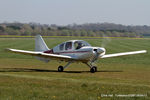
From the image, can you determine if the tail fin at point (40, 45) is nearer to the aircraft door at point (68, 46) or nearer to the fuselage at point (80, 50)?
the fuselage at point (80, 50)

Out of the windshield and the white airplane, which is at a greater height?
the windshield

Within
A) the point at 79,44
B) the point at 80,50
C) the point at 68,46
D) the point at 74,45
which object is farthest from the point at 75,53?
the point at 68,46

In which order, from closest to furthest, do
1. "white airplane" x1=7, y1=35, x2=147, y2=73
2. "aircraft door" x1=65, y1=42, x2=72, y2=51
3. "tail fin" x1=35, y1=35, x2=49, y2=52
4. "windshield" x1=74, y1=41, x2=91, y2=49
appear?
"white airplane" x1=7, y1=35, x2=147, y2=73 → "windshield" x1=74, y1=41, x2=91, y2=49 → "aircraft door" x1=65, y1=42, x2=72, y2=51 → "tail fin" x1=35, y1=35, x2=49, y2=52

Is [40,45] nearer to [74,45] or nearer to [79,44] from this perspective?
[74,45]

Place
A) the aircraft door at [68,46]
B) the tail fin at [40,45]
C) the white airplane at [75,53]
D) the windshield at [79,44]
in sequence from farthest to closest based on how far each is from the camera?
the tail fin at [40,45] → the aircraft door at [68,46] → the windshield at [79,44] → the white airplane at [75,53]

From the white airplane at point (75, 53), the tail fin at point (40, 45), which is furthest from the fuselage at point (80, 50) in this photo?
the tail fin at point (40, 45)

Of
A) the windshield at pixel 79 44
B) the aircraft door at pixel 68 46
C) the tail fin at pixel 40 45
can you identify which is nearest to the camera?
the windshield at pixel 79 44

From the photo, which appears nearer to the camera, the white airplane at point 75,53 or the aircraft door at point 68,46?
the white airplane at point 75,53

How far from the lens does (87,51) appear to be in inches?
922

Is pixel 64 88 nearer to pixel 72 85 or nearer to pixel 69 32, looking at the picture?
pixel 72 85

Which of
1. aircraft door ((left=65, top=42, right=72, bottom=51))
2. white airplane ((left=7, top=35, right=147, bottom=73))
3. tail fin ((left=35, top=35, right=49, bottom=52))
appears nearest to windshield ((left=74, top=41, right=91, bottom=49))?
white airplane ((left=7, top=35, right=147, bottom=73))

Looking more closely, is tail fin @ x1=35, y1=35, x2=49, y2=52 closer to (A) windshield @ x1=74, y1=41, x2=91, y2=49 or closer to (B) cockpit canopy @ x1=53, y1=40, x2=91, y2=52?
(B) cockpit canopy @ x1=53, y1=40, x2=91, y2=52

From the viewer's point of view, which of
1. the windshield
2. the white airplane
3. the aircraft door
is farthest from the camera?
the aircraft door

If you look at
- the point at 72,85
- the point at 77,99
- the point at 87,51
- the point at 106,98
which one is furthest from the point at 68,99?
the point at 87,51
